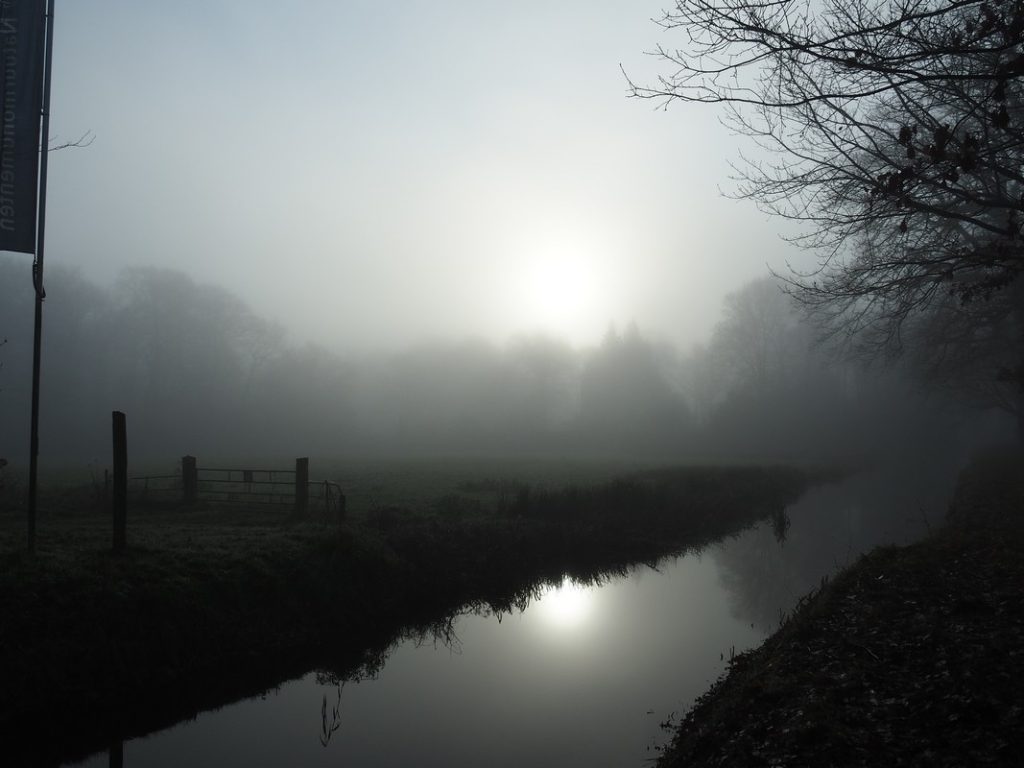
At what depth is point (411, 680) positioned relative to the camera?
31.5 feet

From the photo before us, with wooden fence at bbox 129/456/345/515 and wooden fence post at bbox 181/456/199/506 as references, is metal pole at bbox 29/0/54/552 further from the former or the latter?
wooden fence post at bbox 181/456/199/506

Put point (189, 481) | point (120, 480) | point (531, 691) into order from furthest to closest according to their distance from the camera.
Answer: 1. point (189, 481)
2. point (120, 480)
3. point (531, 691)

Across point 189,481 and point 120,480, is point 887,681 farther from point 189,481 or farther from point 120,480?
point 189,481

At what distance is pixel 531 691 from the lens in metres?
9.32

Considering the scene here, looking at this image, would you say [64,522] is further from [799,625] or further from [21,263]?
[21,263]

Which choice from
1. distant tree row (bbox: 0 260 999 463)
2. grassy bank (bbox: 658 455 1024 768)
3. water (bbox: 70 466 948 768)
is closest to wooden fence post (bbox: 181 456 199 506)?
water (bbox: 70 466 948 768)

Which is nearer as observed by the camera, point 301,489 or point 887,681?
point 887,681

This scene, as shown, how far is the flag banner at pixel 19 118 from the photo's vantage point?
31.6 feet

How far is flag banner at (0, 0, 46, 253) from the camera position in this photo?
31.6 feet

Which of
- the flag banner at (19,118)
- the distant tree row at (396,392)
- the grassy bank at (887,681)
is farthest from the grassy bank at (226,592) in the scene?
the distant tree row at (396,392)

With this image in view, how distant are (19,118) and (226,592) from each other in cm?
759

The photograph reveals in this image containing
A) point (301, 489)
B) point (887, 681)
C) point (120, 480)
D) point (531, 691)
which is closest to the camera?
point (887, 681)

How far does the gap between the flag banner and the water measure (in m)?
7.26

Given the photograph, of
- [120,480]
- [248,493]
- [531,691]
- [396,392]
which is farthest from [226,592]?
[396,392]
